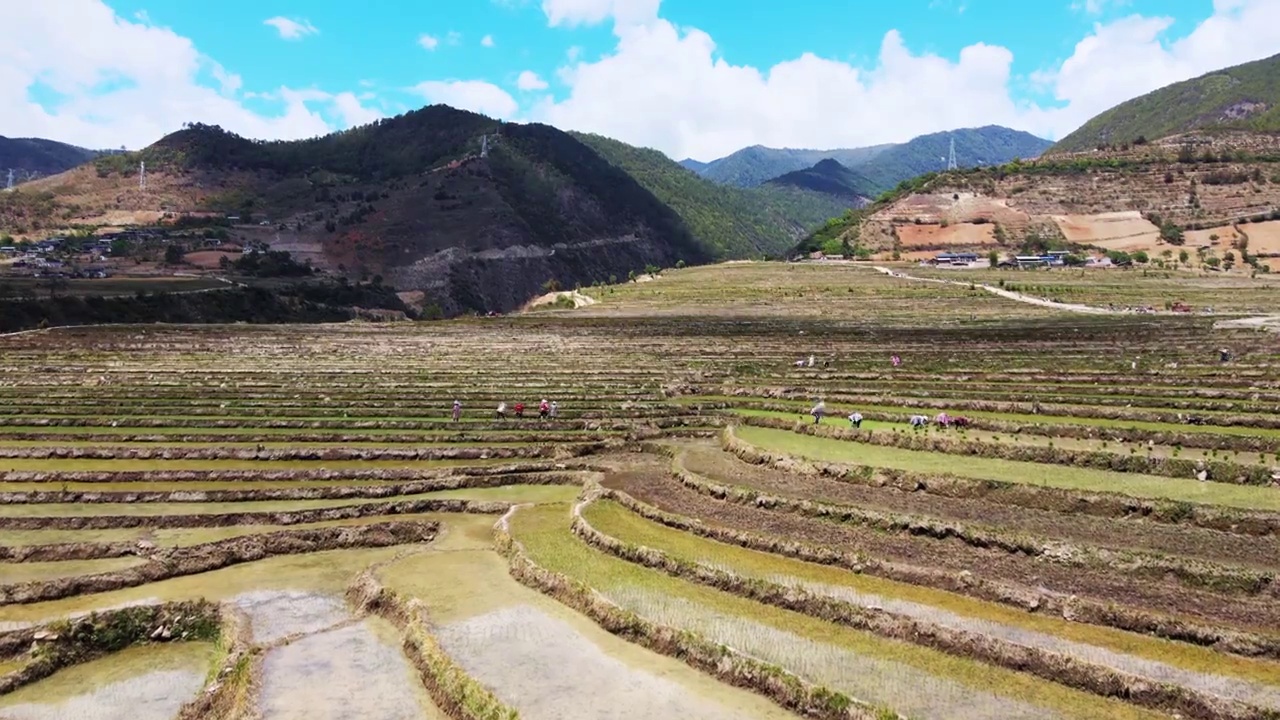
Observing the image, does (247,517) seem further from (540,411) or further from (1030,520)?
(1030,520)

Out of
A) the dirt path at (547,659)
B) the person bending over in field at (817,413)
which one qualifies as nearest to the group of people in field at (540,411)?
the person bending over in field at (817,413)

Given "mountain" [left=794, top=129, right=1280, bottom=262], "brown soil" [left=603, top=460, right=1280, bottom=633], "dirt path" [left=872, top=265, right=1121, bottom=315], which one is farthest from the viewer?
"mountain" [left=794, top=129, right=1280, bottom=262]

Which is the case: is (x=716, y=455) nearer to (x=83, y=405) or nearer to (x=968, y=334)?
(x=83, y=405)

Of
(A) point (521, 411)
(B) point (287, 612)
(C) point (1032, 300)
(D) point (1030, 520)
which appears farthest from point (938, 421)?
(C) point (1032, 300)

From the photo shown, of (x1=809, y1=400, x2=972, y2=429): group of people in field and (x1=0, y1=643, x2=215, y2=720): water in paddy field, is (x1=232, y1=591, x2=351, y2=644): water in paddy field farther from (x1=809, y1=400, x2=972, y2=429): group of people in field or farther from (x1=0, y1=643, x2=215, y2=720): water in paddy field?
(x1=809, y1=400, x2=972, y2=429): group of people in field

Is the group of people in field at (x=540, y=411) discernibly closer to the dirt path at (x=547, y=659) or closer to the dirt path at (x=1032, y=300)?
the dirt path at (x=547, y=659)

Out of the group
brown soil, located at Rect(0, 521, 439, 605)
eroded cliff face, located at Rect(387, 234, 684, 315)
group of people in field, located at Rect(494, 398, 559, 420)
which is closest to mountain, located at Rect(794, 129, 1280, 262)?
eroded cliff face, located at Rect(387, 234, 684, 315)
